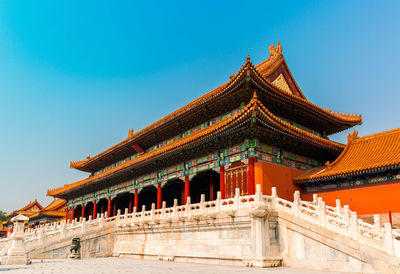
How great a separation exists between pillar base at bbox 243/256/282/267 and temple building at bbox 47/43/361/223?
4.43 metres

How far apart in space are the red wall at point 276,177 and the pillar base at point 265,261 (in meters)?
4.37

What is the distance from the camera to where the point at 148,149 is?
89.3 ft

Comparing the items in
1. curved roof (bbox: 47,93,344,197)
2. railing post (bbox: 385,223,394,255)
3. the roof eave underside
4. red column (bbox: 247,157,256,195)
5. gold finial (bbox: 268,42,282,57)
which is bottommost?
railing post (bbox: 385,223,394,255)

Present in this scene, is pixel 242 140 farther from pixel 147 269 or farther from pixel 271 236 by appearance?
pixel 147 269

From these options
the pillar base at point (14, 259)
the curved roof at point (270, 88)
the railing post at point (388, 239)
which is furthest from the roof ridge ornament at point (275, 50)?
the pillar base at point (14, 259)

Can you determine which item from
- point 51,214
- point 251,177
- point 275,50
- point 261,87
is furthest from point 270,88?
point 51,214

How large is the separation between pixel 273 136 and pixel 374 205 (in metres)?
5.28

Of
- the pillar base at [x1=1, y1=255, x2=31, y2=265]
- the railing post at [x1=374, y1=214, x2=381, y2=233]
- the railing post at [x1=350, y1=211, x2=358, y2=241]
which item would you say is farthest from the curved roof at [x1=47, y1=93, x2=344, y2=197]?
the pillar base at [x1=1, y1=255, x2=31, y2=265]

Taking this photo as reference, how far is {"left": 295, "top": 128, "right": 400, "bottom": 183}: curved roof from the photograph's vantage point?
14698 mm

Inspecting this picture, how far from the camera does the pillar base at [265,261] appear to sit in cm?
1112

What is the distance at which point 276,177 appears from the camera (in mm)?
16547

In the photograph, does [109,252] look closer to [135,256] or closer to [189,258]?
[135,256]

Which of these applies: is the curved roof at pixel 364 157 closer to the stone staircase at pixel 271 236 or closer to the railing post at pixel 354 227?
the stone staircase at pixel 271 236

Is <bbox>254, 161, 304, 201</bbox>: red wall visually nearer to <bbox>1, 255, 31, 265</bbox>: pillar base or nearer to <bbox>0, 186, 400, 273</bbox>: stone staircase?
<bbox>0, 186, 400, 273</bbox>: stone staircase
